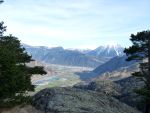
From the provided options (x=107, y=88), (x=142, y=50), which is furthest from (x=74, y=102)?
(x=107, y=88)

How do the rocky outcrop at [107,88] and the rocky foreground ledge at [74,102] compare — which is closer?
the rocky foreground ledge at [74,102]

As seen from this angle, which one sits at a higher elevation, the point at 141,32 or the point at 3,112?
the point at 141,32

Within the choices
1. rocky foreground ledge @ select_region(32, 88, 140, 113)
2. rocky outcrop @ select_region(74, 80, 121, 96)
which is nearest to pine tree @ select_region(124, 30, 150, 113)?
rocky foreground ledge @ select_region(32, 88, 140, 113)

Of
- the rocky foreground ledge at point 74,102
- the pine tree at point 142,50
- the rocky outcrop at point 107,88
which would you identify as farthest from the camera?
the rocky outcrop at point 107,88

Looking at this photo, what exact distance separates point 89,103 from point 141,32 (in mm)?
13409

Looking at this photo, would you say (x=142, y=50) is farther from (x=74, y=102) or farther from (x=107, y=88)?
(x=107, y=88)

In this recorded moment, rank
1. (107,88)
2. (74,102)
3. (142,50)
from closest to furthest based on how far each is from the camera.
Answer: (74,102) → (142,50) → (107,88)

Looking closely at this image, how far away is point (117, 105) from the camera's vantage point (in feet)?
189

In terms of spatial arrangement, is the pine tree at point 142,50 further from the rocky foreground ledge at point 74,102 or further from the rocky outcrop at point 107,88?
the rocky outcrop at point 107,88

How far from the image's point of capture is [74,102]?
53125mm

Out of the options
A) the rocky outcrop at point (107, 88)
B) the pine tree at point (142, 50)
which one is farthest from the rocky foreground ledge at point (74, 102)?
the rocky outcrop at point (107, 88)

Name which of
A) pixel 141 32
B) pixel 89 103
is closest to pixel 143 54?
pixel 141 32

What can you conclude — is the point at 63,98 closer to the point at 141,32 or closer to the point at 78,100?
the point at 78,100

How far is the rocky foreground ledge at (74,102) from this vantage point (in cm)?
5081
